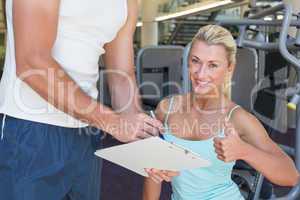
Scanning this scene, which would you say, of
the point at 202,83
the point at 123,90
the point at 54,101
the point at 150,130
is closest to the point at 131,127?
the point at 150,130

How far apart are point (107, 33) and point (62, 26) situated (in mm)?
128

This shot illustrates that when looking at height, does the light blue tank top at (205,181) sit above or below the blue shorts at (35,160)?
below

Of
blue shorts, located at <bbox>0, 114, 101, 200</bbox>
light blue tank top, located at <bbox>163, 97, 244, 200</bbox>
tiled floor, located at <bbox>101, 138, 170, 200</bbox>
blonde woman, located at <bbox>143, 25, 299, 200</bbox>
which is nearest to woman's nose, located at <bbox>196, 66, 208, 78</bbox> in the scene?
blonde woman, located at <bbox>143, 25, 299, 200</bbox>

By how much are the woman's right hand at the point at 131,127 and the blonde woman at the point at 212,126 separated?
310 mm

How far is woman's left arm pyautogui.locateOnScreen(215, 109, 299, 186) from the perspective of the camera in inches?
39.8

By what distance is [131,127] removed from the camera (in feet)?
3.04

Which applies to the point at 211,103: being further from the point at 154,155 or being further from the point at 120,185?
the point at 120,185

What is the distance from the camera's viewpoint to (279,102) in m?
2.38

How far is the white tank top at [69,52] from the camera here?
927 millimetres

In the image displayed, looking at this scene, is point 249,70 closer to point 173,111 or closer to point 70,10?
point 173,111

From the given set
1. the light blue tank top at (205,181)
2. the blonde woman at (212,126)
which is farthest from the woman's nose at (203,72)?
the light blue tank top at (205,181)

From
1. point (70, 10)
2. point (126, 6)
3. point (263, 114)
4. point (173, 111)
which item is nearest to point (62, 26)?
point (70, 10)

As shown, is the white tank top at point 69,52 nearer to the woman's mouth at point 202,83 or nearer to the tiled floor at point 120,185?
the woman's mouth at point 202,83

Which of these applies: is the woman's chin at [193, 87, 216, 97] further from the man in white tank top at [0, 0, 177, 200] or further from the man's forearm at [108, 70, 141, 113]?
the man in white tank top at [0, 0, 177, 200]
